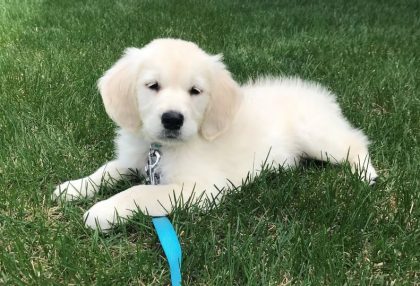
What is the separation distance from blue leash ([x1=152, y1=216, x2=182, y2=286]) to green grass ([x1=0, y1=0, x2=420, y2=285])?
0.04 metres

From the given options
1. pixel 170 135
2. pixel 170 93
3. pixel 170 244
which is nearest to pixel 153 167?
pixel 170 135

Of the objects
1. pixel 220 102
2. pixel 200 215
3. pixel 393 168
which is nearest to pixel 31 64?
pixel 220 102

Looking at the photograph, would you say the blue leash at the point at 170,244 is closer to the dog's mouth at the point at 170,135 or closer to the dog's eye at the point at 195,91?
the dog's mouth at the point at 170,135

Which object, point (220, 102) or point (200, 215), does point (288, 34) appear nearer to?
point (220, 102)

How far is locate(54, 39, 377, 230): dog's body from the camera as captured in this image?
7.53 ft

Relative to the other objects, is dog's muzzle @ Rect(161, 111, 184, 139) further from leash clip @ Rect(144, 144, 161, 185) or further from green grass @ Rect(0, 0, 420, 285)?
green grass @ Rect(0, 0, 420, 285)

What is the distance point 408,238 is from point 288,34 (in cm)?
420

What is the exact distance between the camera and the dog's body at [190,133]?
7.53ft

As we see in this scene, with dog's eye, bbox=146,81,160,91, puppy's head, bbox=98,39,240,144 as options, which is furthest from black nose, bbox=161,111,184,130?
dog's eye, bbox=146,81,160,91

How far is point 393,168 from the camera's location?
268 centimetres

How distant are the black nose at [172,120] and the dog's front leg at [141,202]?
0.25 m

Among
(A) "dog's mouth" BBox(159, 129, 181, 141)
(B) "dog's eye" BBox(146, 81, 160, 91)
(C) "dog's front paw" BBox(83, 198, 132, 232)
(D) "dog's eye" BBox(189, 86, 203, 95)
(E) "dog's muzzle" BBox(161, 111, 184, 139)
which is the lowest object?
(C) "dog's front paw" BBox(83, 198, 132, 232)

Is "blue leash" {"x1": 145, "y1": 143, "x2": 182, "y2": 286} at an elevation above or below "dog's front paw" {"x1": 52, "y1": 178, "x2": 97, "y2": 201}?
above

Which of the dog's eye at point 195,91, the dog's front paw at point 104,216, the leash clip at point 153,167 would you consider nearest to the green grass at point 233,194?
the dog's front paw at point 104,216
